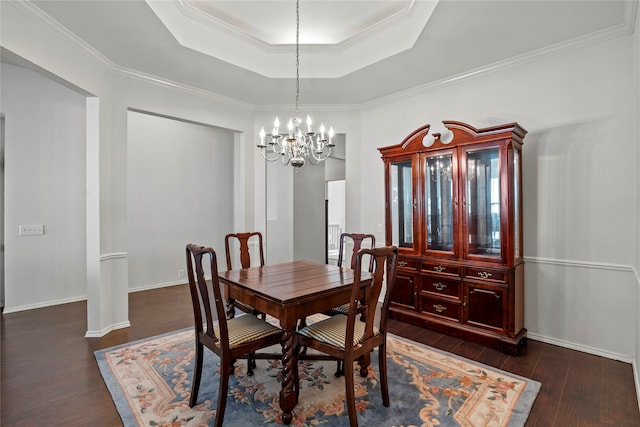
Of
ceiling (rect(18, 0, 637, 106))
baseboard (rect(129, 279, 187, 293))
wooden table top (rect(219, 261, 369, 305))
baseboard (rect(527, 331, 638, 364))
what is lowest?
baseboard (rect(527, 331, 638, 364))

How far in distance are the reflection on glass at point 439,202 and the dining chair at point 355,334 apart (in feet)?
5.04

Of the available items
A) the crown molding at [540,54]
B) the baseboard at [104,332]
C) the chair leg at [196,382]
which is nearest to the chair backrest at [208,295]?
the chair leg at [196,382]

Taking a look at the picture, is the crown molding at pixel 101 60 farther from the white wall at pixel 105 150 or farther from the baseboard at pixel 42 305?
the baseboard at pixel 42 305

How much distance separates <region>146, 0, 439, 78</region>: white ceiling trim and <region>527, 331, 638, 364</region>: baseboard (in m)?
3.13

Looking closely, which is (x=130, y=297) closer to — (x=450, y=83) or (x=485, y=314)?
(x=485, y=314)

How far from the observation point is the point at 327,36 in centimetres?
345

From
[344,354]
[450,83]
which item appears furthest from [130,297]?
[450,83]

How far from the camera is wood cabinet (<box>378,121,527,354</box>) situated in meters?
2.87

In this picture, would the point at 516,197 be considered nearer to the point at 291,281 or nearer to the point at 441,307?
the point at 441,307

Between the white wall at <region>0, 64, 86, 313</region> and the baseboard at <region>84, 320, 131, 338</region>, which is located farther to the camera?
the white wall at <region>0, 64, 86, 313</region>

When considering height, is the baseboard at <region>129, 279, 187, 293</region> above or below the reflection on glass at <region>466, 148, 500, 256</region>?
below

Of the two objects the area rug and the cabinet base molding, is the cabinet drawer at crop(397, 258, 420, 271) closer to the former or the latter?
the cabinet base molding

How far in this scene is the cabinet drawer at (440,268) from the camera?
317 cm

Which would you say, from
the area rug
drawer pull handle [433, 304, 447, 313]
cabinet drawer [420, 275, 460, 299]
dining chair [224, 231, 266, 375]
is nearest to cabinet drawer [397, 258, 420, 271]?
cabinet drawer [420, 275, 460, 299]
